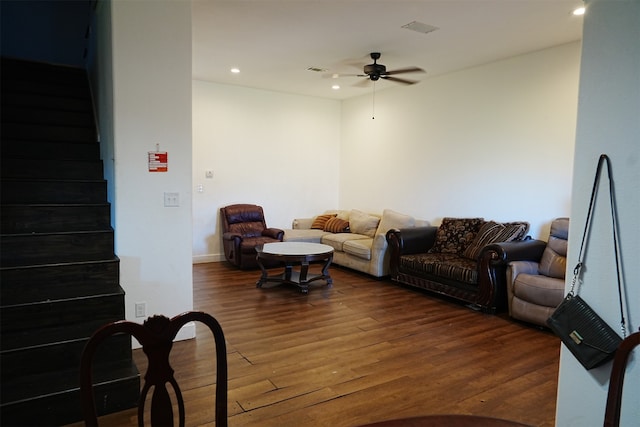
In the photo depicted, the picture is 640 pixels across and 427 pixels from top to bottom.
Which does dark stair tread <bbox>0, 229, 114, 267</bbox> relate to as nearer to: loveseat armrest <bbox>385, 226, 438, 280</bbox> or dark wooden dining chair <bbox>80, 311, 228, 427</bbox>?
dark wooden dining chair <bbox>80, 311, 228, 427</bbox>

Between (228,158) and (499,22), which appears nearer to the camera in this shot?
(499,22)

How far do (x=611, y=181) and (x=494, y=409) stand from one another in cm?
149

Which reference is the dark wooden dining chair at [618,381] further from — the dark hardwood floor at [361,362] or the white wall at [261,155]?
the white wall at [261,155]

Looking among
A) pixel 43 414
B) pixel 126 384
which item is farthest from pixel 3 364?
pixel 126 384

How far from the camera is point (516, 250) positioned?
161 inches

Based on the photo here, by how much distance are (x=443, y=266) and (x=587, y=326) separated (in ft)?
9.41

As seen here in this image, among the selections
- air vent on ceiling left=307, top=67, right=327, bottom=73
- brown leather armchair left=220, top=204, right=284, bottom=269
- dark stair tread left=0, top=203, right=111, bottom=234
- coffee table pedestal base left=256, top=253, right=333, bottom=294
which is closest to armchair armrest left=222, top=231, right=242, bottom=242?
brown leather armchair left=220, top=204, right=284, bottom=269

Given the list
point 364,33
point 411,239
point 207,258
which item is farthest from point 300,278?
point 364,33

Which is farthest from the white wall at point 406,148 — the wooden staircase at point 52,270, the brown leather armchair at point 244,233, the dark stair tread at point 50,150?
the wooden staircase at point 52,270

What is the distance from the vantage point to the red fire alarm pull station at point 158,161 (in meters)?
3.13

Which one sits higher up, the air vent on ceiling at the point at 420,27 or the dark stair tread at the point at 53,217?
the air vent on ceiling at the point at 420,27

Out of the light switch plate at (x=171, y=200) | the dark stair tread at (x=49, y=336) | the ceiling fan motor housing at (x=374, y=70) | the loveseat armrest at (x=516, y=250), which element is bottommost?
the dark stair tread at (x=49, y=336)

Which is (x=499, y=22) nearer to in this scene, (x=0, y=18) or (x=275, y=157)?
(x=275, y=157)

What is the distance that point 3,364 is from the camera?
2176 mm
